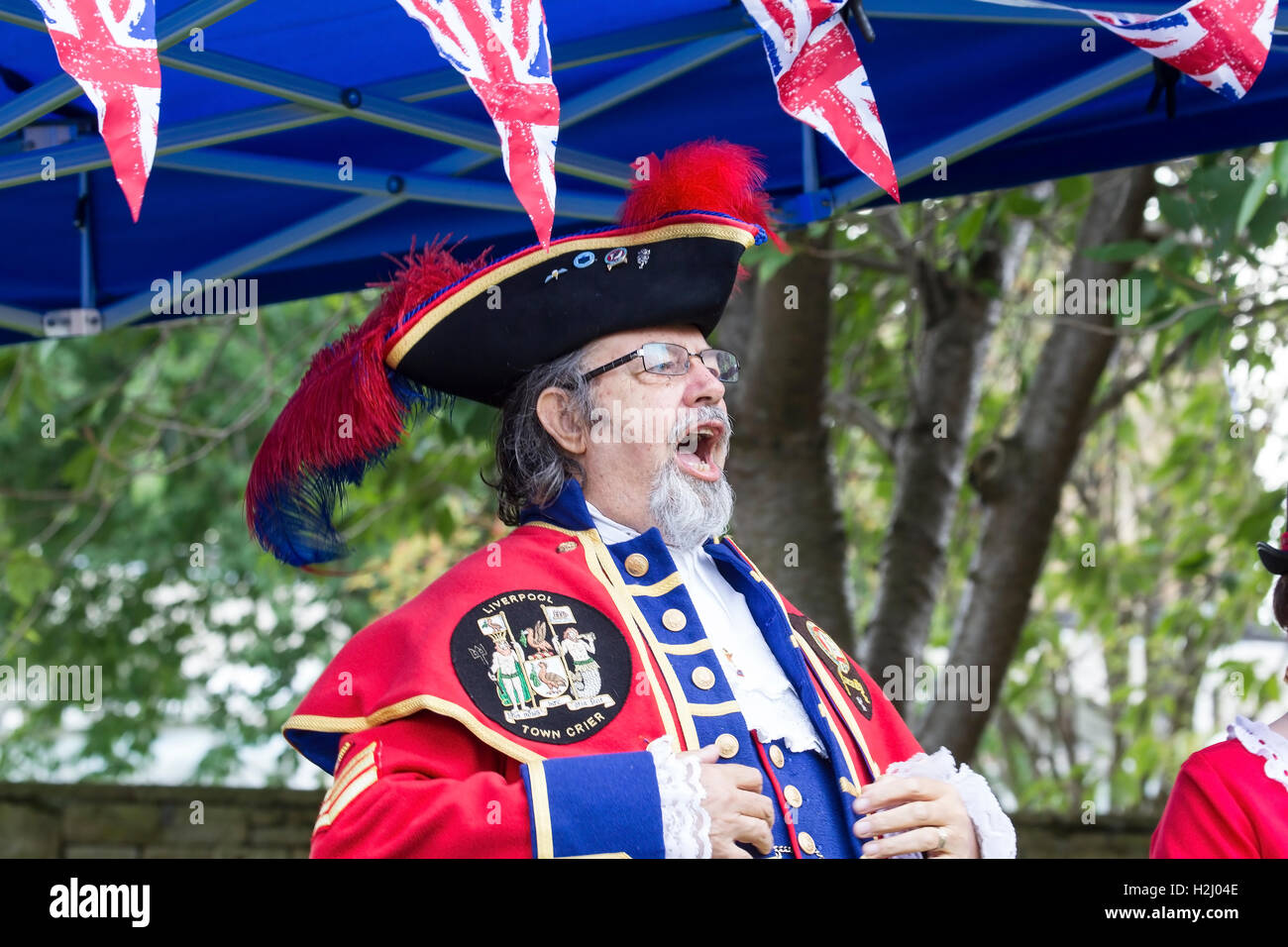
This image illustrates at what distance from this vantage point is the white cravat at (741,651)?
7.70 feet

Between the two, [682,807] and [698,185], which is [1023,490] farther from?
[682,807]

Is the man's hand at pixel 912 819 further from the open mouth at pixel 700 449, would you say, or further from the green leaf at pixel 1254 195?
the green leaf at pixel 1254 195

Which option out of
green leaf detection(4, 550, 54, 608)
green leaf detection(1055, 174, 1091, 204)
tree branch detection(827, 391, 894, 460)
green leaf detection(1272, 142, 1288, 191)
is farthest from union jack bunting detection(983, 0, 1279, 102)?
green leaf detection(4, 550, 54, 608)

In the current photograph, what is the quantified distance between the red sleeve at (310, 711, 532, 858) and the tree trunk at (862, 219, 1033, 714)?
266 centimetres

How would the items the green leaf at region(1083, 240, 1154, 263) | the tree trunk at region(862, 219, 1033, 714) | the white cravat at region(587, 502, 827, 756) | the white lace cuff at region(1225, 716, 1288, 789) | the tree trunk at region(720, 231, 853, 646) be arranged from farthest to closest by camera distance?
1. the tree trunk at region(862, 219, 1033, 714)
2. the tree trunk at region(720, 231, 853, 646)
3. the green leaf at region(1083, 240, 1154, 263)
4. the white cravat at region(587, 502, 827, 756)
5. the white lace cuff at region(1225, 716, 1288, 789)

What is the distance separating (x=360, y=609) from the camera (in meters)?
8.06

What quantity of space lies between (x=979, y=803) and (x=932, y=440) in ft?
8.49

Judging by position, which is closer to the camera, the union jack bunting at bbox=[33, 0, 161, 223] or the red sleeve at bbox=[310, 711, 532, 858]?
the union jack bunting at bbox=[33, 0, 161, 223]

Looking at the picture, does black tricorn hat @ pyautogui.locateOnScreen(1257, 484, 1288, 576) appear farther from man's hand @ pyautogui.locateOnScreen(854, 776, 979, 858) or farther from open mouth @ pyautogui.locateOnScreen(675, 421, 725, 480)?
open mouth @ pyautogui.locateOnScreen(675, 421, 725, 480)

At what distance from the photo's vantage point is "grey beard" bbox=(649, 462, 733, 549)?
248cm

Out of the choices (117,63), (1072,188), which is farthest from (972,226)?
(117,63)

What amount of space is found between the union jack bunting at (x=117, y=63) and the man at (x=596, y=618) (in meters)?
0.88
